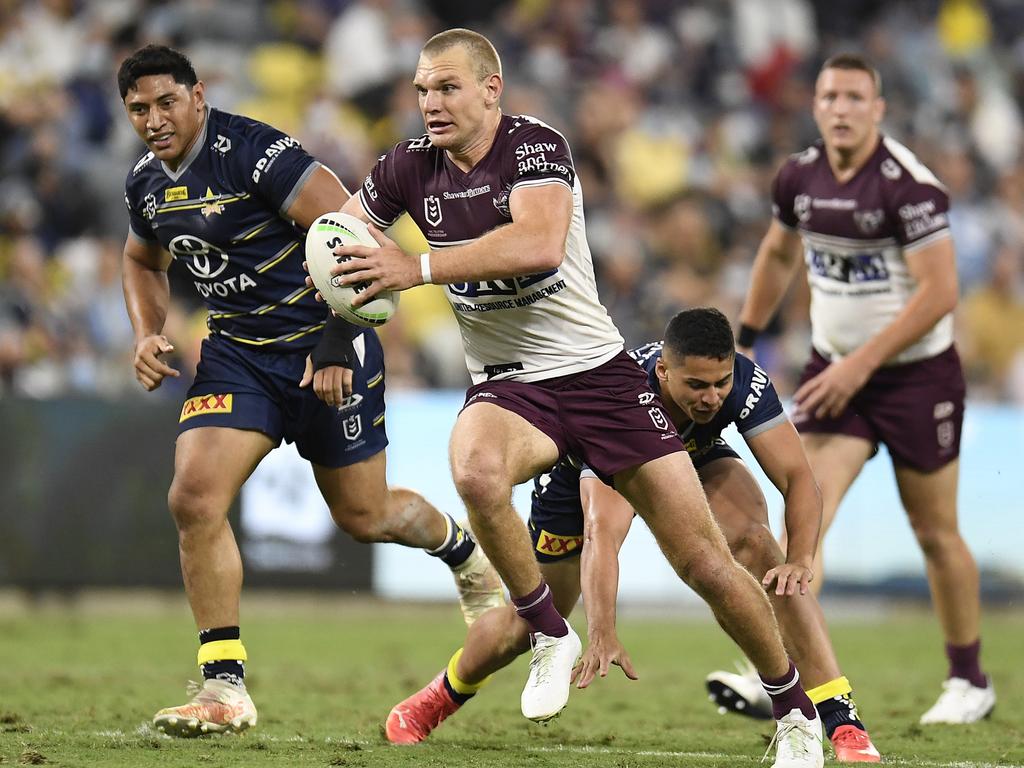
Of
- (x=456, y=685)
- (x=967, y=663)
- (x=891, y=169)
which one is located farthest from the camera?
(x=967, y=663)

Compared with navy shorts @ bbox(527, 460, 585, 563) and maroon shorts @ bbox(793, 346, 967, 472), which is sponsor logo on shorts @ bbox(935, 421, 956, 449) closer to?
maroon shorts @ bbox(793, 346, 967, 472)

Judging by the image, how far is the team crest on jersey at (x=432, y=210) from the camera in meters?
5.79

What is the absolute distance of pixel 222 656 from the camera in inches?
247

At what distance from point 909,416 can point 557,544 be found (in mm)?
2265

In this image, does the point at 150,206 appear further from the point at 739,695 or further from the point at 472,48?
the point at 739,695

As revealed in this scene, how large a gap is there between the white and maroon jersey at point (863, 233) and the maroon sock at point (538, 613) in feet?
9.10

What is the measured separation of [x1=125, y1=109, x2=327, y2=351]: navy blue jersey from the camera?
6531 mm

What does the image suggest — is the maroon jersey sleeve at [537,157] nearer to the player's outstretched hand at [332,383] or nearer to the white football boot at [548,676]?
the player's outstretched hand at [332,383]

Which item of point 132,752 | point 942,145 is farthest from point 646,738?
point 942,145

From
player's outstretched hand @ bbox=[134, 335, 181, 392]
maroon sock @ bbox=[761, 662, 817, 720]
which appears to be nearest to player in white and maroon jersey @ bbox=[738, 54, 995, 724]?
maroon sock @ bbox=[761, 662, 817, 720]

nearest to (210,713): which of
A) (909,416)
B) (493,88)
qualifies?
(493,88)

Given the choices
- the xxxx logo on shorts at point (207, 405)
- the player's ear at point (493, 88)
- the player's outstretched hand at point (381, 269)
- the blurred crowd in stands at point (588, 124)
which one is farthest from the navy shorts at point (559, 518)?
the blurred crowd in stands at point (588, 124)

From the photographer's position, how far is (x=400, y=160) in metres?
5.90

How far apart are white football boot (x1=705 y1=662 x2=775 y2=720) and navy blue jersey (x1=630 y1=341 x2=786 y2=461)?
5.00 ft
